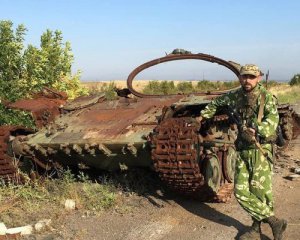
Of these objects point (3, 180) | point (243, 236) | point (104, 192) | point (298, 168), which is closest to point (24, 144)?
point (3, 180)

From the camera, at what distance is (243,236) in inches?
194

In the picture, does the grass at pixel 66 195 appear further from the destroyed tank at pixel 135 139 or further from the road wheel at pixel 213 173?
the road wheel at pixel 213 173

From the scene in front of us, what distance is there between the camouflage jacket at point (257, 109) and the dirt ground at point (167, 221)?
1.11 meters

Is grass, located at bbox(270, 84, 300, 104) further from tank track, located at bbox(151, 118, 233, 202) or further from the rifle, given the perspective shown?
the rifle

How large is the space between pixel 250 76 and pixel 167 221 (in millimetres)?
1934

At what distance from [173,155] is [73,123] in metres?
2.25

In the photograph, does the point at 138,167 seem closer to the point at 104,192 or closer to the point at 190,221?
the point at 104,192

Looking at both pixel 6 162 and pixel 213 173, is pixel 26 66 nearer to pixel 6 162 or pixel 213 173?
pixel 6 162

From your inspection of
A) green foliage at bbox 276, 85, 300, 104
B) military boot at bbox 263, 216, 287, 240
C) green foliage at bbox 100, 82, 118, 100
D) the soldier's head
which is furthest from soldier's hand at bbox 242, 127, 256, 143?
green foliage at bbox 276, 85, 300, 104

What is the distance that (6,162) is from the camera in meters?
7.13

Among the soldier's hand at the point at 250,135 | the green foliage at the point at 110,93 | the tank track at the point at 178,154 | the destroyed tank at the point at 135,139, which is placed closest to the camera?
the soldier's hand at the point at 250,135

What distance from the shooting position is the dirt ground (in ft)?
17.3

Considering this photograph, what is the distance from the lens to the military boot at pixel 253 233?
16.1 feet

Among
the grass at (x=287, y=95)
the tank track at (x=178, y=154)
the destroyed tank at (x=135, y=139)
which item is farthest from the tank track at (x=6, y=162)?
the grass at (x=287, y=95)
